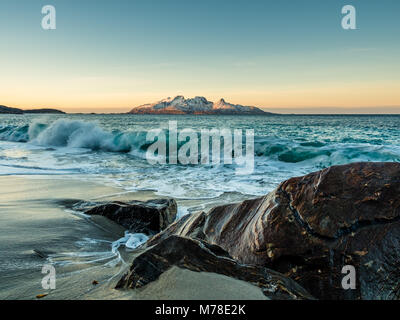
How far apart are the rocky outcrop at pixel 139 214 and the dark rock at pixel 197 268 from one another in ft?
7.50

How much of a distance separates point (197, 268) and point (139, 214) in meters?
2.64

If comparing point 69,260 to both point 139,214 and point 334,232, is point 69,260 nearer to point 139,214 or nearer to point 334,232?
point 139,214

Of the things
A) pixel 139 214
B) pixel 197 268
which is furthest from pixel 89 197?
pixel 197 268

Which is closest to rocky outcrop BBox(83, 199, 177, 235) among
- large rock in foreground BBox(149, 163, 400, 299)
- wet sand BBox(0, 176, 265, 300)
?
wet sand BBox(0, 176, 265, 300)

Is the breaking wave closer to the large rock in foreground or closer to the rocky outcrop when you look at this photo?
the rocky outcrop

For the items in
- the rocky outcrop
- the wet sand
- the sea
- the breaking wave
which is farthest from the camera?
the breaking wave

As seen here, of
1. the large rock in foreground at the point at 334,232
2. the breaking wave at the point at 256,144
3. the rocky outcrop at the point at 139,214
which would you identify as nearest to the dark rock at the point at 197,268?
the large rock in foreground at the point at 334,232

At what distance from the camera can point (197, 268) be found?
188cm

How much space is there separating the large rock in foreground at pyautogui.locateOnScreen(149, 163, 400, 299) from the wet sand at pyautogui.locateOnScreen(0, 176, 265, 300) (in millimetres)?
554

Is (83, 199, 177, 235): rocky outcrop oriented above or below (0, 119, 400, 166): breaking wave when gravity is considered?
below

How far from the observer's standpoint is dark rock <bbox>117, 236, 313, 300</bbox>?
5.92 ft

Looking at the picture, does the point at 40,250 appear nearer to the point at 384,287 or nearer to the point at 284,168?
the point at 384,287

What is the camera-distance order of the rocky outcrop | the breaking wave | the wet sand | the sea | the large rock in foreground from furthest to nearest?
the breaking wave → the rocky outcrop → the sea → the large rock in foreground → the wet sand
